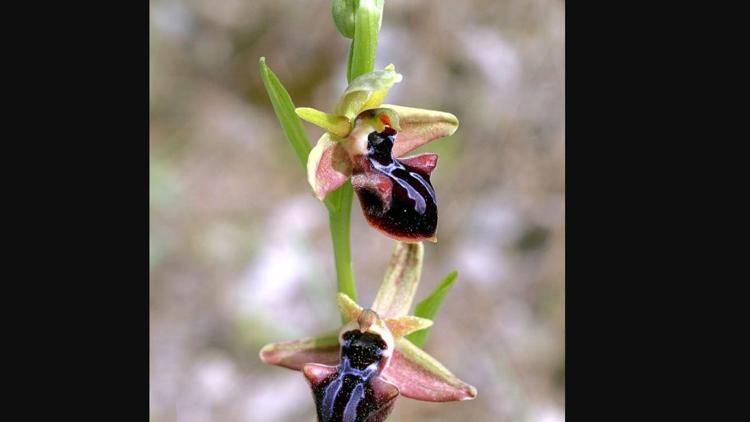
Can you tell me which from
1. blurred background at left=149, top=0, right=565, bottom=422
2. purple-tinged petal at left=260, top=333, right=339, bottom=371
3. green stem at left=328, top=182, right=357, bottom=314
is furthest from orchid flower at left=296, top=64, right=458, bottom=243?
blurred background at left=149, top=0, right=565, bottom=422

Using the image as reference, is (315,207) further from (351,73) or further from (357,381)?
(357,381)

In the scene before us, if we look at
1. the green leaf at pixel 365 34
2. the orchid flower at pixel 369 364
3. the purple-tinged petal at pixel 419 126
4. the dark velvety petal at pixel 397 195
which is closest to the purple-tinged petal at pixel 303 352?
the orchid flower at pixel 369 364

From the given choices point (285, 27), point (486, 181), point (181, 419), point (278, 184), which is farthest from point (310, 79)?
point (181, 419)

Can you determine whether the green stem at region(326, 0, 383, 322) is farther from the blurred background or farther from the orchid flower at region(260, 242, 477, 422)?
the blurred background

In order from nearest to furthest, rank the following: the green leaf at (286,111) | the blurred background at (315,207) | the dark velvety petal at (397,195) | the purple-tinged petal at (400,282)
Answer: the dark velvety petal at (397,195) < the green leaf at (286,111) < the purple-tinged petal at (400,282) < the blurred background at (315,207)

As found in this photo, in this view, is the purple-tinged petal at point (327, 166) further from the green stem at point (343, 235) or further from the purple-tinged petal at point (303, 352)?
the purple-tinged petal at point (303, 352)

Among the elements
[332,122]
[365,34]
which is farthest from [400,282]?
[365,34]
